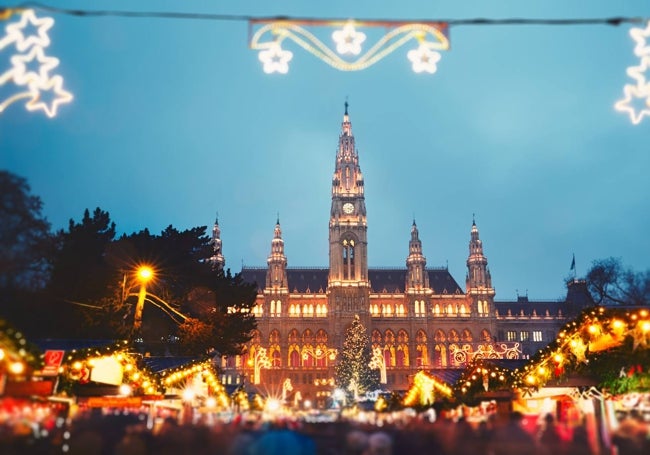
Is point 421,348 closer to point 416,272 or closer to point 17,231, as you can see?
point 416,272

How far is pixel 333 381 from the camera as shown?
299 ft

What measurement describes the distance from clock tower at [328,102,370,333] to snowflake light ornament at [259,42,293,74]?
289 ft

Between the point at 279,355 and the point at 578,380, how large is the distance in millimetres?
79390

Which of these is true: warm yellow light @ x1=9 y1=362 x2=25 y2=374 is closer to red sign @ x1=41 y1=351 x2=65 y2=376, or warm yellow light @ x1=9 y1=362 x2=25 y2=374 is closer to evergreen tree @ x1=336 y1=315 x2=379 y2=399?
red sign @ x1=41 y1=351 x2=65 y2=376

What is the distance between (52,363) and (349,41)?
1116cm

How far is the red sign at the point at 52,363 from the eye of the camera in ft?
49.2

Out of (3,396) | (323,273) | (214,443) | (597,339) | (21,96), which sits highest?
(323,273)

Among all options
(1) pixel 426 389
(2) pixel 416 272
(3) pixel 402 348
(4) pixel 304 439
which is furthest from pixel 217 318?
(2) pixel 416 272

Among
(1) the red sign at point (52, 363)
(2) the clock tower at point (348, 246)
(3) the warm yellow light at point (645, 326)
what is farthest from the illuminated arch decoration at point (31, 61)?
(2) the clock tower at point (348, 246)

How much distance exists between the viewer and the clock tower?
97.8 metres

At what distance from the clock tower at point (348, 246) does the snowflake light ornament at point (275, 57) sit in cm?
8800

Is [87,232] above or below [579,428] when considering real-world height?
above

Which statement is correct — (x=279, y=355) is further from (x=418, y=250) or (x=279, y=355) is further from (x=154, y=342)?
(x=154, y=342)

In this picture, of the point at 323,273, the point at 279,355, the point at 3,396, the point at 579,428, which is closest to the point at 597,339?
the point at 579,428
